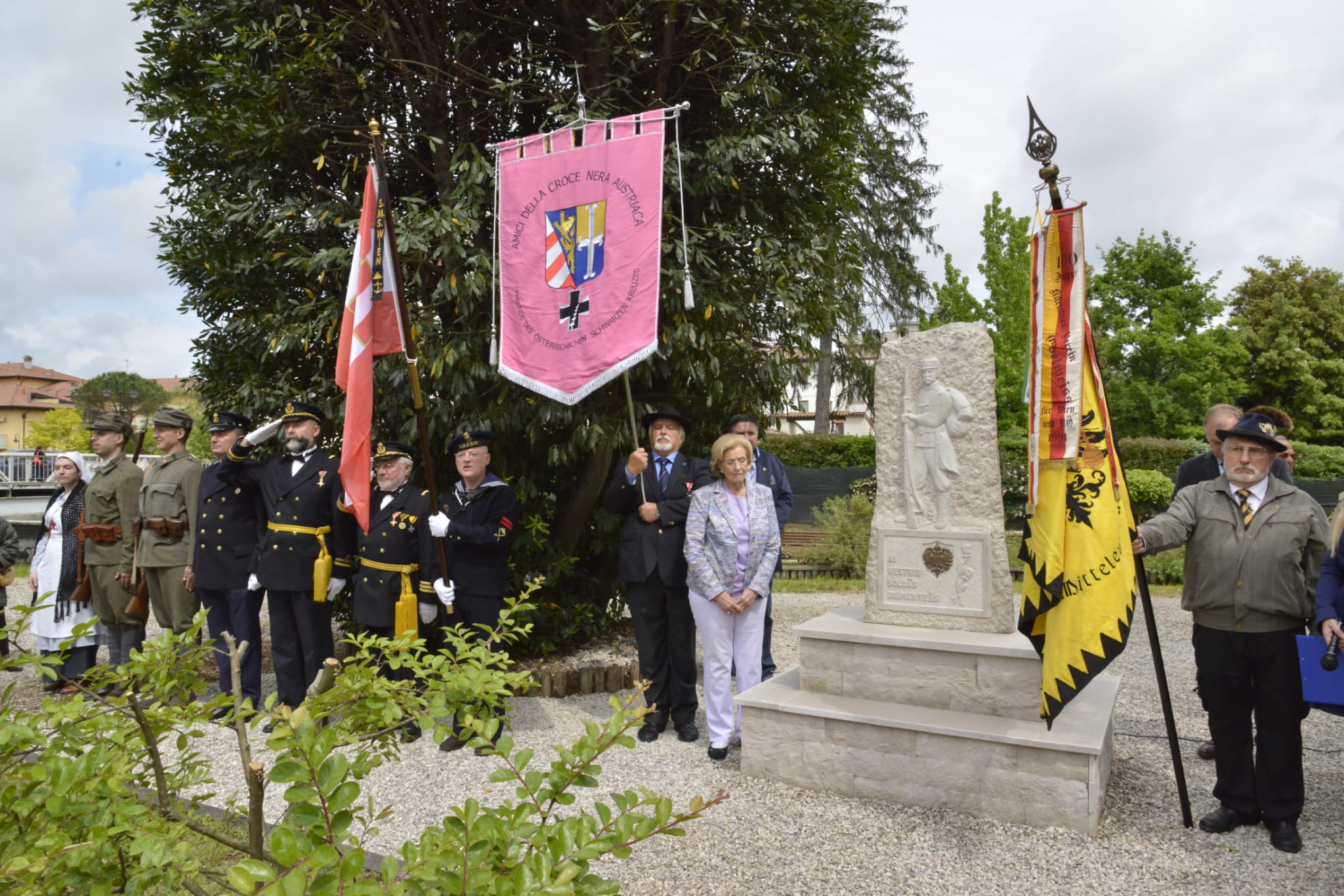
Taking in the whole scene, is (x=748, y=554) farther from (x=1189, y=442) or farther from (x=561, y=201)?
(x=1189, y=442)

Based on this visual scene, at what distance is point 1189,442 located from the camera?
798 inches

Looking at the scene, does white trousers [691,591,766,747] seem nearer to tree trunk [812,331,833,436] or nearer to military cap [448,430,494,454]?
military cap [448,430,494,454]

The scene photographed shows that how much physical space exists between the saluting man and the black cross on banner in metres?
1.38

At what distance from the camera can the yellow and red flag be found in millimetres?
3854

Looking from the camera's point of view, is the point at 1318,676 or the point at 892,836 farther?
the point at 892,836

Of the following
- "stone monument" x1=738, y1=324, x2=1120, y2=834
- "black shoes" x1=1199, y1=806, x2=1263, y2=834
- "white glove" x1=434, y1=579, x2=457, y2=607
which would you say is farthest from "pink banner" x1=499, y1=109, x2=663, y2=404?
"black shoes" x1=1199, y1=806, x2=1263, y2=834

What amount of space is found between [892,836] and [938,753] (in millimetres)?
501

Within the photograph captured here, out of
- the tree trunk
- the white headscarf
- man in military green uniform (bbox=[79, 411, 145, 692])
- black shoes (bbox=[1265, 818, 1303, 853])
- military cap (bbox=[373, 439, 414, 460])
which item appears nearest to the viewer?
black shoes (bbox=[1265, 818, 1303, 853])

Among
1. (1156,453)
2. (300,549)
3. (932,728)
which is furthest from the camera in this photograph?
(1156,453)

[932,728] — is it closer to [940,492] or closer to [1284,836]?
[940,492]

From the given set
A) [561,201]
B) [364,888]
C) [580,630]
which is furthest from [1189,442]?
[364,888]

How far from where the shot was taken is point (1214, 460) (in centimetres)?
529

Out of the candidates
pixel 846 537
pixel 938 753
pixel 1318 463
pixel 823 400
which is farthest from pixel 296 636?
pixel 1318 463

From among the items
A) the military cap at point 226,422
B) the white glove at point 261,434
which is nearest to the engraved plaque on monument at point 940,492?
the white glove at point 261,434
